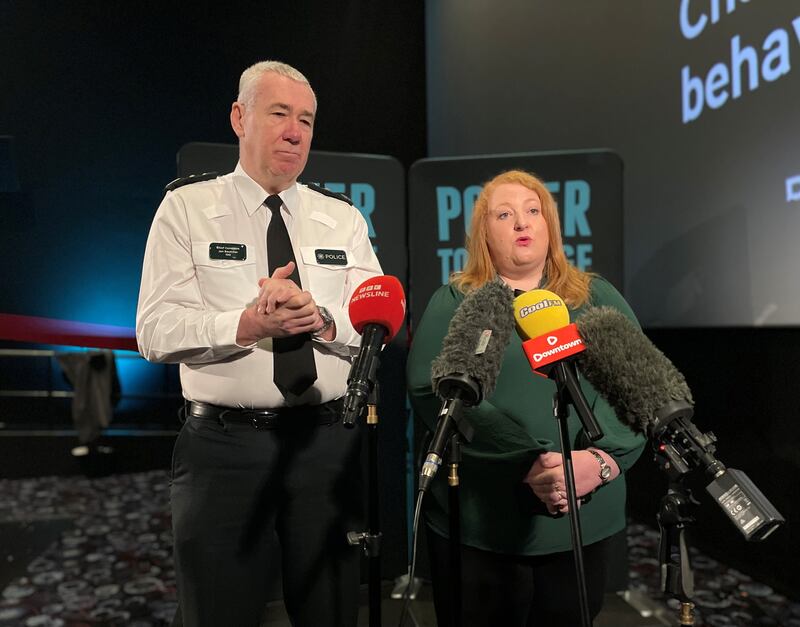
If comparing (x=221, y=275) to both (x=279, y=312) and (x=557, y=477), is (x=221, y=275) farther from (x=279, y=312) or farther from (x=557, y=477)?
(x=557, y=477)

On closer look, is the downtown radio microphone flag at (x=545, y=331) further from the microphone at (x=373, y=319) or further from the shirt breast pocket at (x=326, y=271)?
the shirt breast pocket at (x=326, y=271)

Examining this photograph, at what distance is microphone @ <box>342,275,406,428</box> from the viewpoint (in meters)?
1.06

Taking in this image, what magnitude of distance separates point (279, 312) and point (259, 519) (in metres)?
0.53

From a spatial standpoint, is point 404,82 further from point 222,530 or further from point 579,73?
point 222,530

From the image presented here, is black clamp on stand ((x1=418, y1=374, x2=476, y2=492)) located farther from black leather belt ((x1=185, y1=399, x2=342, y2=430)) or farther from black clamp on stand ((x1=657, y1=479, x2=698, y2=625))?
black leather belt ((x1=185, y1=399, x2=342, y2=430))

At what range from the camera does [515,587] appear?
146cm

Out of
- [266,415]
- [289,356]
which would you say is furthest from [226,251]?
[266,415]

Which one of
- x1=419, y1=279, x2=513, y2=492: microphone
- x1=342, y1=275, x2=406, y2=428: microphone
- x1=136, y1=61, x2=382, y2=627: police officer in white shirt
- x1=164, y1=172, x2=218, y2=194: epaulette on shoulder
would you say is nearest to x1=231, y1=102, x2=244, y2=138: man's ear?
x1=136, y1=61, x2=382, y2=627: police officer in white shirt

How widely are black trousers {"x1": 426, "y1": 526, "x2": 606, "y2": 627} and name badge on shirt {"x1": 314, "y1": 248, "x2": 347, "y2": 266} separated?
0.69 metres

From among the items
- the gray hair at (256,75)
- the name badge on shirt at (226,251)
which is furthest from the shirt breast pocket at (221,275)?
the gray hair at (256,75)

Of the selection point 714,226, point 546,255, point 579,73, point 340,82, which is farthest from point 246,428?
point 340,82

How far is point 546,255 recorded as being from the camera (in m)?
1.68

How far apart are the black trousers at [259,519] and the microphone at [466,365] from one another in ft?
1.88

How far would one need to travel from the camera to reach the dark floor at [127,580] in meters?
2.78
